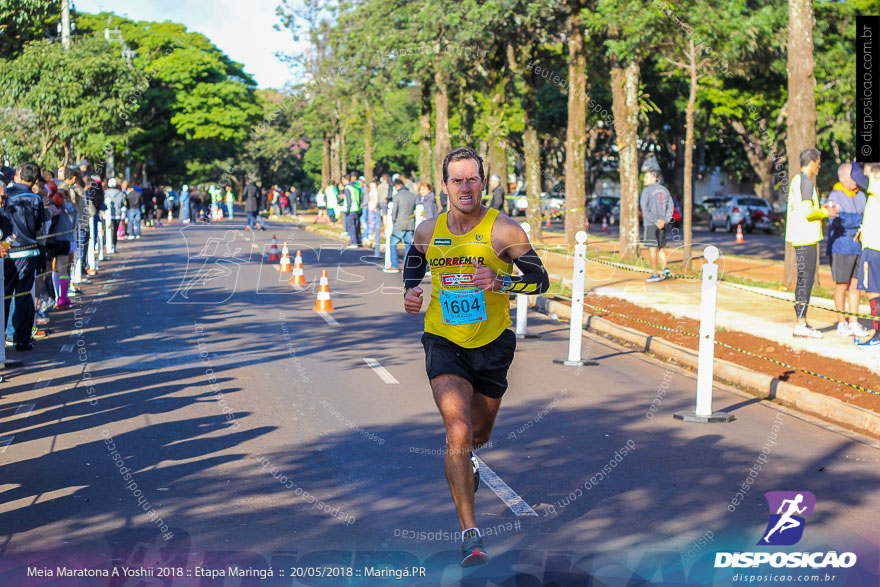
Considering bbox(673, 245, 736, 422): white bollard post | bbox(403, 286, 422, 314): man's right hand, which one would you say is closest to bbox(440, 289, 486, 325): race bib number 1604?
bbox(403, 286, 422, 314): man's right hand

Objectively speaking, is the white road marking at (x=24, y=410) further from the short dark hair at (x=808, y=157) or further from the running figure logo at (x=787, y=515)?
the short dark hair at (x=808, y=157)

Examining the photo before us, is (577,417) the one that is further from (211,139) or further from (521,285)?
(211,139)

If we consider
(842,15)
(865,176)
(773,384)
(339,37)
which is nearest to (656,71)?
(842,15)

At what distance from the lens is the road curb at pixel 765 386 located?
9180 millimetres

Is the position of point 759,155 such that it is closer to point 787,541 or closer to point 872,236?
point 872,236

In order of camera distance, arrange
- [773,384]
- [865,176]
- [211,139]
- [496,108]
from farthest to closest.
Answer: [211,139] < [496,108] < [865,176] < [773,384]

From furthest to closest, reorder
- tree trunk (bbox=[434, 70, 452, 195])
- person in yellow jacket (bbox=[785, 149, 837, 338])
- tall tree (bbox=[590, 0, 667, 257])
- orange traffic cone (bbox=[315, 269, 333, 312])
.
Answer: tree trunk (bbox=[434, 70, 452, 195])
tall tree (bbox=[590, 0, 667, 257])
orange traffic cone (bbox=[315, 269, 333, 312])
person in yellow jacket (bbox=[785, 149, 837, 338])

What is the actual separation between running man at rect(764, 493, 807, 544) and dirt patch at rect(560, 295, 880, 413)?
3.05 m

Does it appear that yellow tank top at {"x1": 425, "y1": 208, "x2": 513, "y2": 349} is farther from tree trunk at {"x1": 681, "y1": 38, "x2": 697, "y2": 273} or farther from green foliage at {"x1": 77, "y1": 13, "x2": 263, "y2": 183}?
green foliage at {"x1": 77, "y1": 13, "x2": 263, "y2": 183}

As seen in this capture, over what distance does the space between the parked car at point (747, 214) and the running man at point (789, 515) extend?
133ft

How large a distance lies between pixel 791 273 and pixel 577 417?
10.9m

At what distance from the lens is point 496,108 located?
109 ft

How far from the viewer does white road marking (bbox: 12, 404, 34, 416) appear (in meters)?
9.16

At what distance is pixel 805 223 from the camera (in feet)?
43.8
